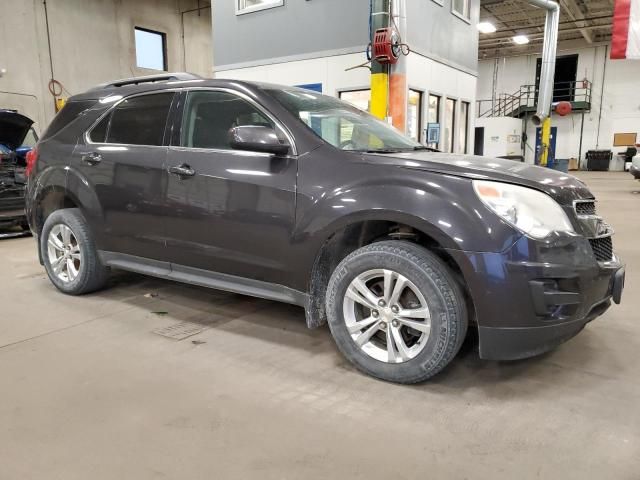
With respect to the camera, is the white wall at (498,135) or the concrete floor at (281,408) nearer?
the concrete floor at (281,408)

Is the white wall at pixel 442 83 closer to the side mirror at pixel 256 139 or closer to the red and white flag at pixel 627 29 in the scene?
the red and white flag at pixel 627 29

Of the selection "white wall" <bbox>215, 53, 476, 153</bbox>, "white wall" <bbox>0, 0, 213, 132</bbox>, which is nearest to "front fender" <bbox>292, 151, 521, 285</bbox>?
"white wall" <bbox>215, 53, 476, 153</bbox>

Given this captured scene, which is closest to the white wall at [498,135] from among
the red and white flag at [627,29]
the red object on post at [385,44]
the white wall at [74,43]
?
the red and white flag at [627,29]

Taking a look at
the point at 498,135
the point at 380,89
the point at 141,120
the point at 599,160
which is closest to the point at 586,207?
the point at 141,120

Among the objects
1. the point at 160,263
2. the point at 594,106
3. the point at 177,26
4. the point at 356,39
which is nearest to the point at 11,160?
the point at 160,263

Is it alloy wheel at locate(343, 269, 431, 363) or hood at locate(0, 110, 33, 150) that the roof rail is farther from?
hood at locate(0, 110, 33, 150)

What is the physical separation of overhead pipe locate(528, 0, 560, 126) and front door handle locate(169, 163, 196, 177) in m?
12.5

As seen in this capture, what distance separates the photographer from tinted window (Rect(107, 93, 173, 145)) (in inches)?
129

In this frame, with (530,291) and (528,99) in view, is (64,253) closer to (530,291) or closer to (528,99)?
(530,291)

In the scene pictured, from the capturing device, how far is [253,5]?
1039cm

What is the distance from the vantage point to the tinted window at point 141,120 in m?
3.29

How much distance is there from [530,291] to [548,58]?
43.2 feet

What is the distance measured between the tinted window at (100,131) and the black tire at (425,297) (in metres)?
2.12

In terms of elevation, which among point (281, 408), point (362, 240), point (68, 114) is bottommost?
point (281, 408)
